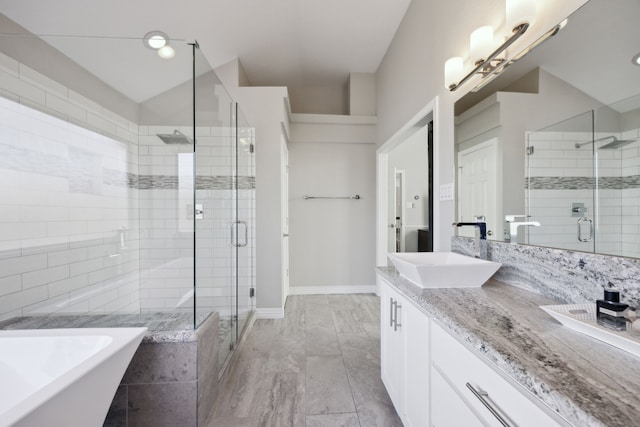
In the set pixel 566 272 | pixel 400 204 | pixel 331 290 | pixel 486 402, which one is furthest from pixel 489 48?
pixel 400 204

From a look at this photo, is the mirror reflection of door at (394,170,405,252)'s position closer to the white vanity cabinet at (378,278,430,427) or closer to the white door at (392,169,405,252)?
the white door at (392,169,405,252)

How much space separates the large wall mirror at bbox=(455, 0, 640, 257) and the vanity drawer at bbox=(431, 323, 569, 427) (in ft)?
1.92

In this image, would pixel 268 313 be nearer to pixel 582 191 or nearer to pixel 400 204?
pixel 582 191

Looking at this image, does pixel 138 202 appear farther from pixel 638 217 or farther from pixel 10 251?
pixel 638 217

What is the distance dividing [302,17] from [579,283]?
112 inches

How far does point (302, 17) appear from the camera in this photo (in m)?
2.46

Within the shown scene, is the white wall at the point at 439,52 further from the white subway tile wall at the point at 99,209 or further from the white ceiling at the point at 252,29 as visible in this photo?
the white subway tile wall at the point at 99,209

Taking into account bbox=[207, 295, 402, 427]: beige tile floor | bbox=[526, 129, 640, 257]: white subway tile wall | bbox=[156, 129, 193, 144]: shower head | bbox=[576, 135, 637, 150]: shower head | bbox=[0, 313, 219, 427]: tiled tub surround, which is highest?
bbox=[156, 129, 193, 144]: shower head

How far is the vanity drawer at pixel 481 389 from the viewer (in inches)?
20.5

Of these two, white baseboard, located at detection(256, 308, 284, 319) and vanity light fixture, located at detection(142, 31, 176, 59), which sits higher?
vanity light fixture, located at detection(142, 31, 176, 59)

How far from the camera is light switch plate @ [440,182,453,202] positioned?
1699mm

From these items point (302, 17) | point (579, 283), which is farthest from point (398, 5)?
point (579, 283)

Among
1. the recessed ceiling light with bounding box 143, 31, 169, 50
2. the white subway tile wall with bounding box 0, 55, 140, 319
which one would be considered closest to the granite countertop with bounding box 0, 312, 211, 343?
the white subway tile wall with bounding box 0, 55, 140, 319

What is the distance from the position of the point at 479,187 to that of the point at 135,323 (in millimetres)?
1978
